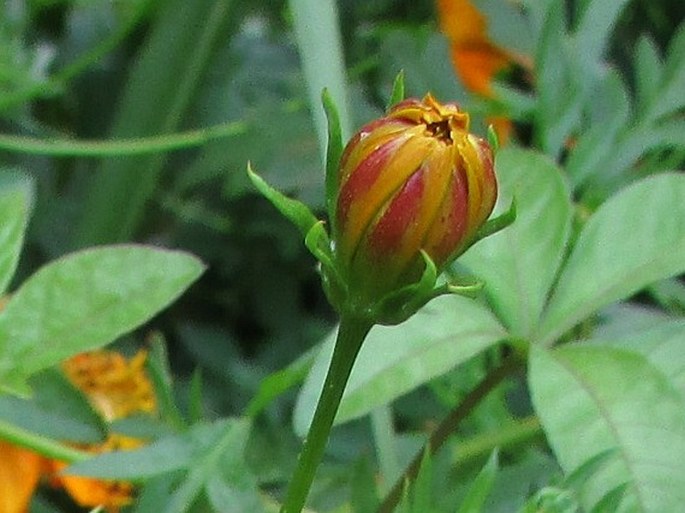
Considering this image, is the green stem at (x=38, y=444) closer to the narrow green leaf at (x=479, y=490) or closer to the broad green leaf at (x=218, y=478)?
the broad green leaf at (x=218, y=478)

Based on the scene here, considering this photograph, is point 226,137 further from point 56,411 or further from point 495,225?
point 495,225

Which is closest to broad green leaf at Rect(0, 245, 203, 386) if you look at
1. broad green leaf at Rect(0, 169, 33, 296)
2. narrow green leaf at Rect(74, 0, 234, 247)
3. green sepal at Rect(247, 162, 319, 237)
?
broad green leaf at Rect(0, 169, 33, 296)

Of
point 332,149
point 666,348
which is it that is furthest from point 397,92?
point 666,348

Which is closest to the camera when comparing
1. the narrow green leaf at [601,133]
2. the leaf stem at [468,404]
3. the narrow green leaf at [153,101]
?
the leaf stem at [468,404]

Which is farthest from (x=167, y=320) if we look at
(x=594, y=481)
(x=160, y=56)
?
(x=594, y=481)

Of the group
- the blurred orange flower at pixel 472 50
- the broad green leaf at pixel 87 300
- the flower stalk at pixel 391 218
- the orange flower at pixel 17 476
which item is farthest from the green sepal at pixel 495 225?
the blurred orange flower at pixel 472 50

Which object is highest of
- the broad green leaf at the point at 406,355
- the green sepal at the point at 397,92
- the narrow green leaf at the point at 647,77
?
the green sepal at the point at 397,92

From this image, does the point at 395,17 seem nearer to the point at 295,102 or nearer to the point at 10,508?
the point at 295,102

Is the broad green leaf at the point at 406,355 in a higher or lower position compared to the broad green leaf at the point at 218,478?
higher
